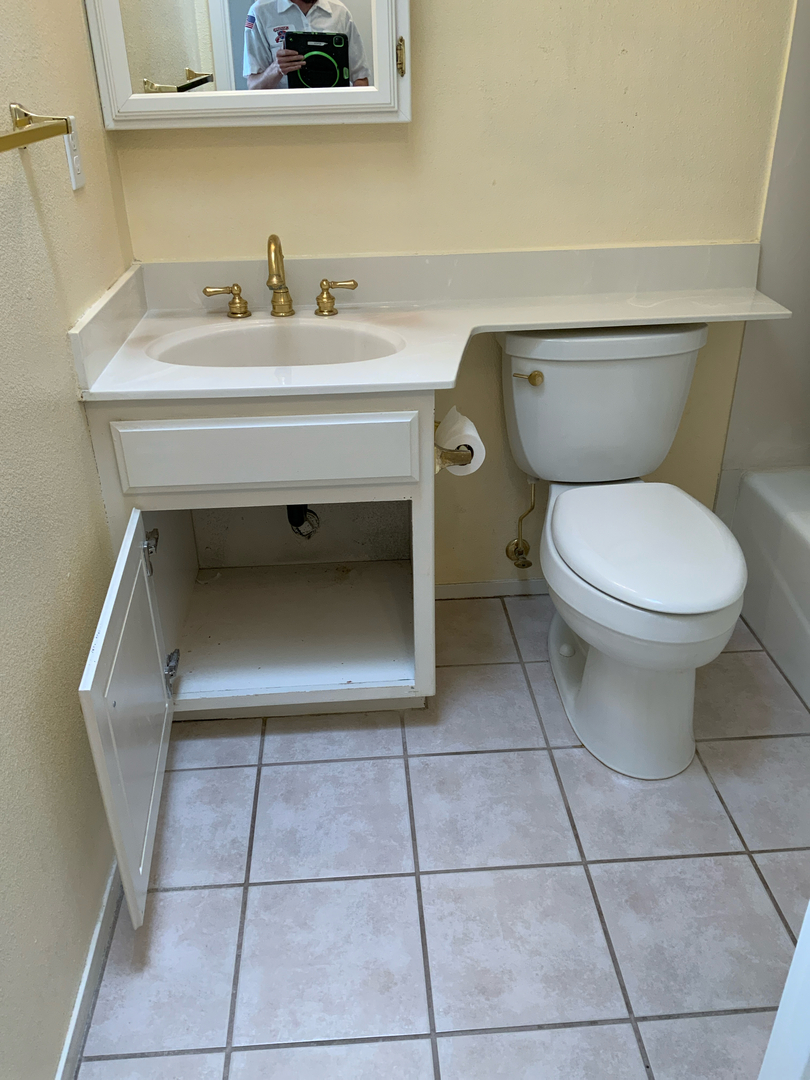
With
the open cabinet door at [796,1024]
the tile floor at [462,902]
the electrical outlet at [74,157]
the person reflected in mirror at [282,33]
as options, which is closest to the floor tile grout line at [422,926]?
the tile floor at [462,902]

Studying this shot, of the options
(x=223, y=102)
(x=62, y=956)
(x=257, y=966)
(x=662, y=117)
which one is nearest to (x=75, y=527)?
(x=62, y=956)

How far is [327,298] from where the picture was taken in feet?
5.57

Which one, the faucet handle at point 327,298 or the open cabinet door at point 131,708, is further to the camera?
the faucet handle at point 327,298

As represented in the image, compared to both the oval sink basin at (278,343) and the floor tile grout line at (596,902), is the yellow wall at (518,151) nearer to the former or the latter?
the oval sink basin at (278,343)

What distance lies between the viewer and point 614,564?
1434 millimetres

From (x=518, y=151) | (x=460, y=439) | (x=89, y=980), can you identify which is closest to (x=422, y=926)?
(x=89, y=980)

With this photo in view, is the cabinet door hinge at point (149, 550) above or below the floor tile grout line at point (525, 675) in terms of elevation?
above

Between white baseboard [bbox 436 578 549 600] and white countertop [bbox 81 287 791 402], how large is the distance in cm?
69

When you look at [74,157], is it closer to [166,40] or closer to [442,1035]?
[166,40]

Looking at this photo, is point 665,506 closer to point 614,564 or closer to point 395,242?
point 614,564

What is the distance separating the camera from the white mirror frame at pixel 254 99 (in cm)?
149

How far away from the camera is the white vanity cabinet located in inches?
49.0

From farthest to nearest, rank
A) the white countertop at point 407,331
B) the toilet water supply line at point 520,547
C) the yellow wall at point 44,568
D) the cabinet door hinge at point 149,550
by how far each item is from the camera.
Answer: the toilet water supply line at point 520,547
the cabinet door hinge at point 149,550
the white countertop at point 407,331
the yellow wall at point 44,568

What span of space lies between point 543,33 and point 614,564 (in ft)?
3.25
